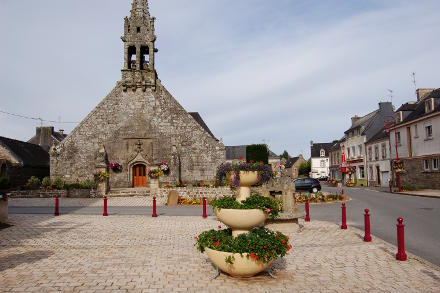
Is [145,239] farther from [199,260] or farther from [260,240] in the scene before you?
[260,240]

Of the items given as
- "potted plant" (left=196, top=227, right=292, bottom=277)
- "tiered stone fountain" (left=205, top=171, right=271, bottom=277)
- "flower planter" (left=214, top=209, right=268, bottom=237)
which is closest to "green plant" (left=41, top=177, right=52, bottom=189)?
"tiered stone fountain" (left=205, top=171, right=271, bottom=277)

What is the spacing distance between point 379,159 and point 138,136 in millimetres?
27466

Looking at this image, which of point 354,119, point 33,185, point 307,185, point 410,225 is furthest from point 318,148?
point 410,225

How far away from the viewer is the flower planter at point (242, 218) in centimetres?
581

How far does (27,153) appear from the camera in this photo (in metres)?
33.3

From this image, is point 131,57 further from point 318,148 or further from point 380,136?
point 318,148

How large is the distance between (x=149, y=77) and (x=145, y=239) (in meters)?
21.1

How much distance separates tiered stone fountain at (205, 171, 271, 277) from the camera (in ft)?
18.1

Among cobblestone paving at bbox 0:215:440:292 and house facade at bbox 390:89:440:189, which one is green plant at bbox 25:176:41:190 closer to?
cobblestone paving at bbox 0:215:440:292

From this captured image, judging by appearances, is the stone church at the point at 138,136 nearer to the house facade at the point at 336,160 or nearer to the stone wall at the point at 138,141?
the stone wall at the point at 138,141

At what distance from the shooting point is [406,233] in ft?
33.1

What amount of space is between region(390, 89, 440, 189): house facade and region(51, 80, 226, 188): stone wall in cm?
1679

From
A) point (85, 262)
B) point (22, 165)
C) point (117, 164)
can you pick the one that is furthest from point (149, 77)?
point (85, 262)

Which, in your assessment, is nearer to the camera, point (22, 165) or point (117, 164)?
point (117, 164)
